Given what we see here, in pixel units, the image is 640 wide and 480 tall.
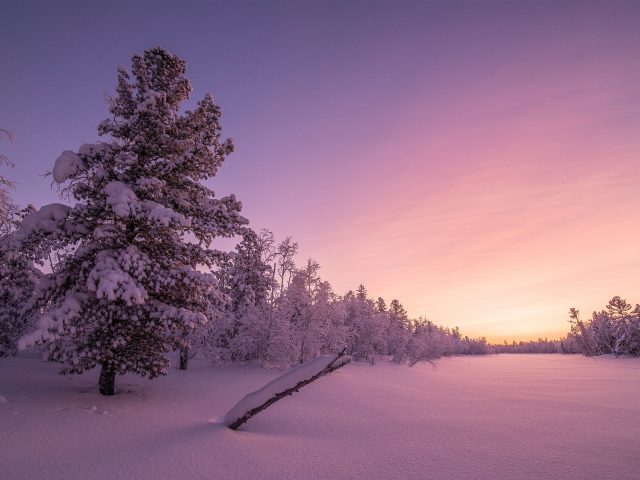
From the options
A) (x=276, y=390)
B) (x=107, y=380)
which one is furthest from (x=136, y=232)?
(x=276, y=390)

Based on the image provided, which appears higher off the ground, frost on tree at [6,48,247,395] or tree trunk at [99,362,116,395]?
frost on tree at [6,48,247,395]

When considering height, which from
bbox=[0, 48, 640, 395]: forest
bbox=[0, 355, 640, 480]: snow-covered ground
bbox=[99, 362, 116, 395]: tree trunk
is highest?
bbox=[0, 48, 640, 395]: forest

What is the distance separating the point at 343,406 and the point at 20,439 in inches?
312

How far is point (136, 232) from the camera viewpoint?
32.4 feet

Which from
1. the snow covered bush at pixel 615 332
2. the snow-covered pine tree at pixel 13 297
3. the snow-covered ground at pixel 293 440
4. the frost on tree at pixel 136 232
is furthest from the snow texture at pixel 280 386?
the snow covered bush at pixel 615 332

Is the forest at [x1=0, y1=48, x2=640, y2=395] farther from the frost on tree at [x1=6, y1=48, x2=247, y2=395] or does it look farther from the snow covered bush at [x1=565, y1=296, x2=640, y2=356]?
the snow covered bush at [x1=565, y1=296, x2=640, y2=356]

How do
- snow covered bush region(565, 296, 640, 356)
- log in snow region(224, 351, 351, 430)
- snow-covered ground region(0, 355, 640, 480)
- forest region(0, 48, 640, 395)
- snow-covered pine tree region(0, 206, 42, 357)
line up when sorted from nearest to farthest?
1. snow-covered ground region(0, 355, 640, 480)
2. log in snow region(224, 351, 351, 430)
3. forest region(0, 48, 640, 395)
4. snow-covered pine tree region(0, 206, 42, 357)
5. snow covered bush region(565, 296, 640, 356)

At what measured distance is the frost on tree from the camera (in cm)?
853

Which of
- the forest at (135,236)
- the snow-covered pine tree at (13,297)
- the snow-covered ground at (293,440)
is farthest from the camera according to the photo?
the snow-covered pine tree at (13,297)

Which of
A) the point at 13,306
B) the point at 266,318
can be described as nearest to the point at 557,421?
the point at 266,318

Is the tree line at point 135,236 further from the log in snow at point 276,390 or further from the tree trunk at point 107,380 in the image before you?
the log in snow at point 276,390

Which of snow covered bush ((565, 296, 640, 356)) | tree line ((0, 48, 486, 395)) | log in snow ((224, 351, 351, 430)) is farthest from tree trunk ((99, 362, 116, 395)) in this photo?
snow covered bush ((565, 296, 640, 356))

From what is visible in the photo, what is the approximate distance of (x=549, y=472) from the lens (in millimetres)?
5230

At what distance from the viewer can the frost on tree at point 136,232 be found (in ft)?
28.0
